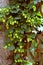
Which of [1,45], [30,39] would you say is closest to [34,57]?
[30,39]

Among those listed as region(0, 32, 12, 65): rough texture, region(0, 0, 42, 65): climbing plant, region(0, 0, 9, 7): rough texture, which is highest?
region(0, 0, 9, 7): rough texture

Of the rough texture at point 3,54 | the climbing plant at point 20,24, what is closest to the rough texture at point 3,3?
the climbing plant at point 20,24

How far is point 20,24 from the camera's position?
67.5 inches

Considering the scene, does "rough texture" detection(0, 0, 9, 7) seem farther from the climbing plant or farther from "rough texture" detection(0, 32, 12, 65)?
"rough texture" detection(0, 32, 12, 65)

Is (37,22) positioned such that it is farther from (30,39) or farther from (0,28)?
(0,28)

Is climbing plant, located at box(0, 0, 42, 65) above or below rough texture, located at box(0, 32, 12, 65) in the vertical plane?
above

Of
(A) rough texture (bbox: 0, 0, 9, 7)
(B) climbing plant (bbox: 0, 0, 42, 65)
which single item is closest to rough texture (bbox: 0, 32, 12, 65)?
(B) climbing plant (bbox: 0, 0, 42, 65)

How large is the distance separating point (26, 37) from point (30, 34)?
0.05 metres

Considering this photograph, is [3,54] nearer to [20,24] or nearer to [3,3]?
[20,24]

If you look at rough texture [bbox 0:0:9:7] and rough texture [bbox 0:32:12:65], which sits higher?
rough texture [bbox 0:0:9:7]

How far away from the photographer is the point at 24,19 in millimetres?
1709

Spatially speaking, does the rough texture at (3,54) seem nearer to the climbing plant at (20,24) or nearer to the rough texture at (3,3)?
the climbing plant at (20,24)

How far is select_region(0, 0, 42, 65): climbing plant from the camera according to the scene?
1.68m

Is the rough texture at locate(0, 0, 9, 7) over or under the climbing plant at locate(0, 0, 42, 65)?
over
